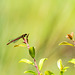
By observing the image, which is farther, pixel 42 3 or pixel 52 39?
pixel 42 3

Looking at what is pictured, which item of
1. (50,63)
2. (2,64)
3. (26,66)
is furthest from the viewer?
(50,63)

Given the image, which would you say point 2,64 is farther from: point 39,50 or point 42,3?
point 42,3

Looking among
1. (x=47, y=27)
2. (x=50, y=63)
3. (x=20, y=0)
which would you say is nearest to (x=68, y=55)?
(x=50, y=63)

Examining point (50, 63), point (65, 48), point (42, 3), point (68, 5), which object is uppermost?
point (42, 3)

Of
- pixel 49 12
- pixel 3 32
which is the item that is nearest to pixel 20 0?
pixel 49 12

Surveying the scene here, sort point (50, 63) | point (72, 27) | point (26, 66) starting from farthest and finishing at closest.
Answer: point (72, 27)
point (50, 63)
point (26, 66)

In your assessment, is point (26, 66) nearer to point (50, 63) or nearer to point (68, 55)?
point (50, 63)

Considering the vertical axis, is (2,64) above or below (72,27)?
below
